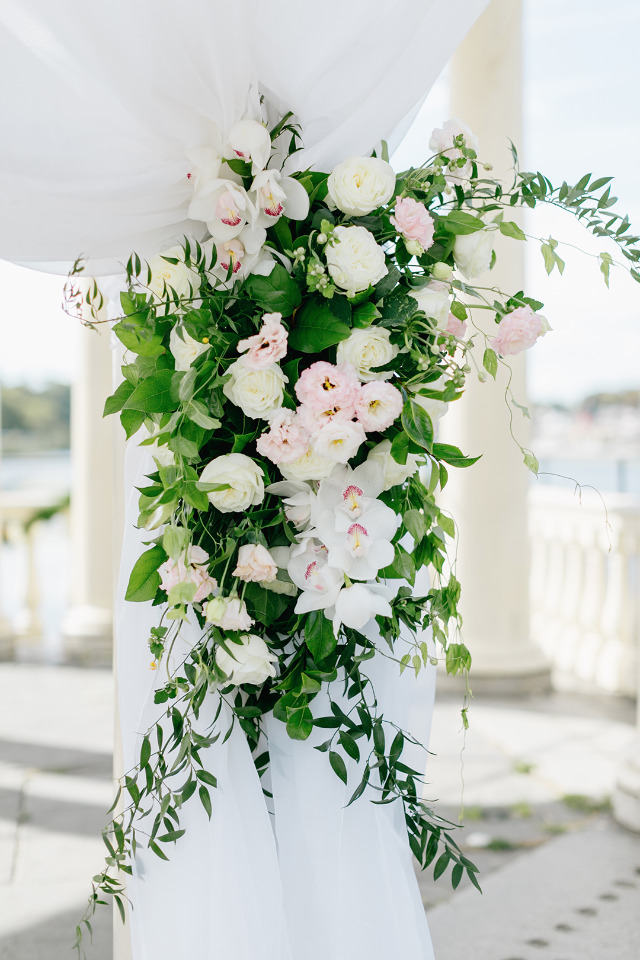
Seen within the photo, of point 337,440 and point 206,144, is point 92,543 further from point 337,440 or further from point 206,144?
point 337,440

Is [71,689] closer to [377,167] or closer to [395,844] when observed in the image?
[395,844]

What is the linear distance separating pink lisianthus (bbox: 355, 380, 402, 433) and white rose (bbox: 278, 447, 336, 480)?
8 cm

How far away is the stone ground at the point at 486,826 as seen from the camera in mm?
2354

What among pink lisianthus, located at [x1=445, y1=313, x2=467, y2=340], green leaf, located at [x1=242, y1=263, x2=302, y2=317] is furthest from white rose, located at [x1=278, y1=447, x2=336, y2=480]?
pink lisianthus, located at [x1=445, y1=313, x2=467, y2=340]

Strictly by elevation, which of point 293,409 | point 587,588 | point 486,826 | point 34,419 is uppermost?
point 34,419

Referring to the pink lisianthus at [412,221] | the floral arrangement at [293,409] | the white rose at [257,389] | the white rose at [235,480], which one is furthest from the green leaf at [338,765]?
the pink lisianthus at [412,221]

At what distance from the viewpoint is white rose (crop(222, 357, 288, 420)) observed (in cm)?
120

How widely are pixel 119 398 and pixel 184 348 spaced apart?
0.12 m

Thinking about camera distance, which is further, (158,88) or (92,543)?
(92,543)

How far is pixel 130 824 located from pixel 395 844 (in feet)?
1.48

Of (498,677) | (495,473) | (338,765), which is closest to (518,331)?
(338,765)

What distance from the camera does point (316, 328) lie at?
1270 mm

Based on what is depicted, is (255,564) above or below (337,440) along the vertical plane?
below

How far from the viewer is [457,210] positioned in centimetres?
137
